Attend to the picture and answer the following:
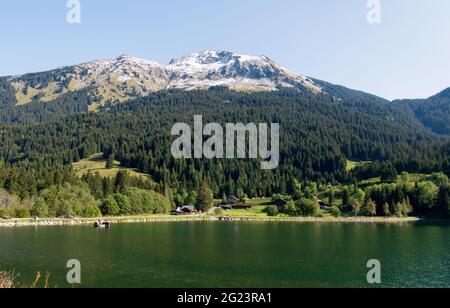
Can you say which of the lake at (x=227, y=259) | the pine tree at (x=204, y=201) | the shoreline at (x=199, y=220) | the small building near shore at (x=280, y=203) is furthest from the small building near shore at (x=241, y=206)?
the lake at (x=227, y=259)

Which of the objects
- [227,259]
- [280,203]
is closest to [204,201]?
[280,203]

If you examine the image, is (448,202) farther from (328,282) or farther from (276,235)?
(328,282)

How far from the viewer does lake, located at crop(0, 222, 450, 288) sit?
49625 millimetres

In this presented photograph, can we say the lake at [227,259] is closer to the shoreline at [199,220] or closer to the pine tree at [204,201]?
the shoreline at [199,220]

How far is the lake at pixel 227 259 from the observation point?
49625 mm

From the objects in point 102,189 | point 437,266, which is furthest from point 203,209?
point 437,266

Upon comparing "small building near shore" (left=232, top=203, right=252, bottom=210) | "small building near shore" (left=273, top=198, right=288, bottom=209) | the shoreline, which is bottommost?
the shoreline

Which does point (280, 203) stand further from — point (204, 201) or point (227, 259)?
point (227, 259)

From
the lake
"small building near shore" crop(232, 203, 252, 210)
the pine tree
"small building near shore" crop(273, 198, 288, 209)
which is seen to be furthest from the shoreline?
the lake

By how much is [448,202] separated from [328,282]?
134 metres

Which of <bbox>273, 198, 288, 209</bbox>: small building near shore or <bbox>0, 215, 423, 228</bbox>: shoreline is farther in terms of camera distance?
<bbox>273, 198, 288, 209</bbox>: small building near shore

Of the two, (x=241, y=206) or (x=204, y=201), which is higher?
(x=204, y=201)

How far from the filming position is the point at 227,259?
2537 inches

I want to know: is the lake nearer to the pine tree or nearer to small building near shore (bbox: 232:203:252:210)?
the pine tree
